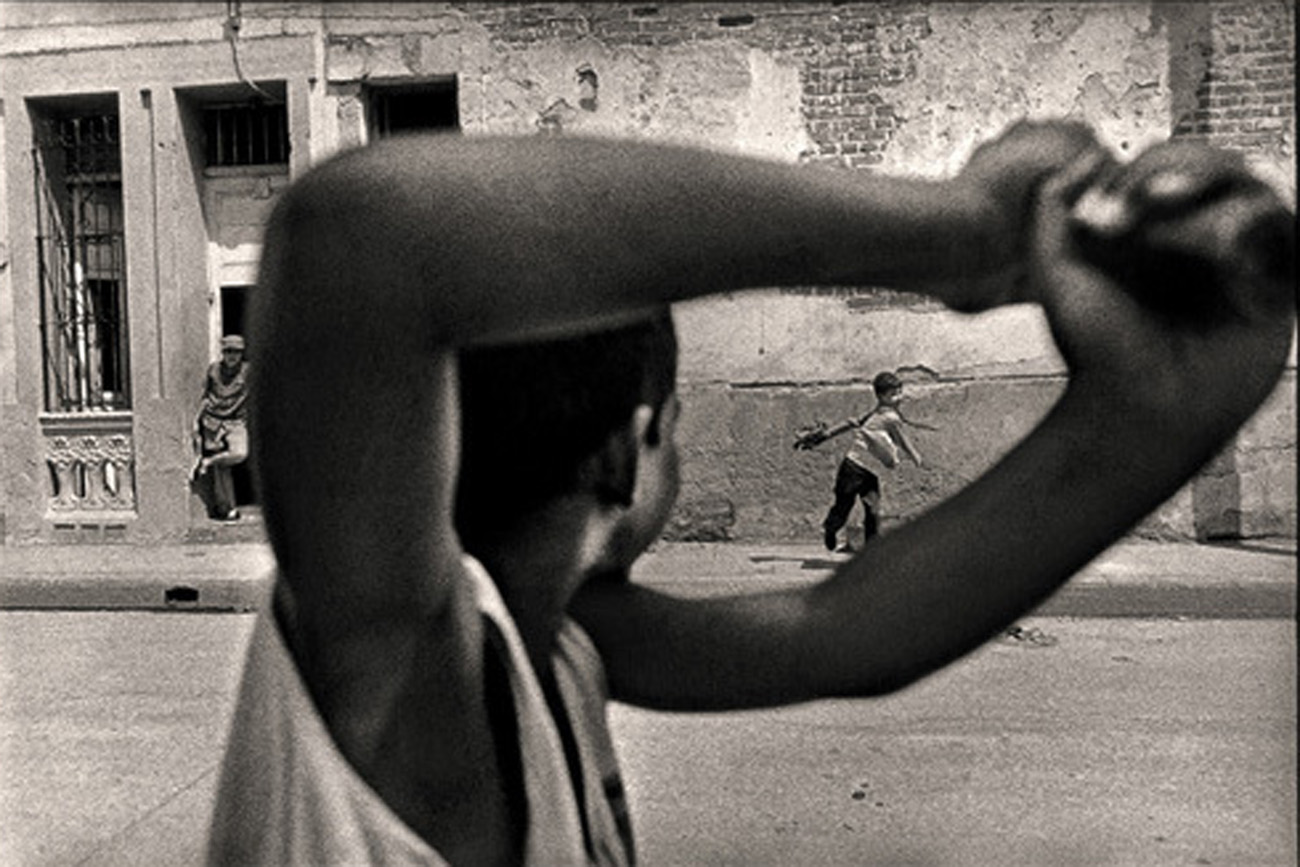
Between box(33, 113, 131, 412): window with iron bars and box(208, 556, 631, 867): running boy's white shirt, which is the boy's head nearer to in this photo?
box(33, 113, 131, 412): window with iron bars

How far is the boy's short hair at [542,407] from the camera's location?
2.84 feet

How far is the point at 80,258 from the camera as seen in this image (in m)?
11.6

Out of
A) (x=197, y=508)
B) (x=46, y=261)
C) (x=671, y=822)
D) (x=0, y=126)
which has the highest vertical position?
(x=0, y=126)

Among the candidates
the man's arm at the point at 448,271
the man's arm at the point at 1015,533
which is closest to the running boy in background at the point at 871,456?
the man's arm at the point at 1015,533

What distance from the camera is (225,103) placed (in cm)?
1151

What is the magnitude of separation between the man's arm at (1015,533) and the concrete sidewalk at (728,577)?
6359 mm

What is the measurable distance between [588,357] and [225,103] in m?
11.4

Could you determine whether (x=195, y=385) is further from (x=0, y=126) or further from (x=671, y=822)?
(x=671, y=822)

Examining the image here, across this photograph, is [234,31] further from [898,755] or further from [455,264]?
[455,264]

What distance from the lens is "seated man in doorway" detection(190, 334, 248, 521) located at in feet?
35.7

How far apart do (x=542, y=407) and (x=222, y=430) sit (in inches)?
414

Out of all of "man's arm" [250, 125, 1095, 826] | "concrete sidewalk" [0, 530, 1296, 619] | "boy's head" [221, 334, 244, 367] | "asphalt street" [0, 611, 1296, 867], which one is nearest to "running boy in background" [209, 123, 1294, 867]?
"man's arm" [250, 125, 1095, 826]

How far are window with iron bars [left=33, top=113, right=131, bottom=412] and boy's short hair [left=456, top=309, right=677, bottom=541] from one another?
37.2 feet

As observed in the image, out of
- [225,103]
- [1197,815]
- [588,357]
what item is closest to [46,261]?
[225,103]
